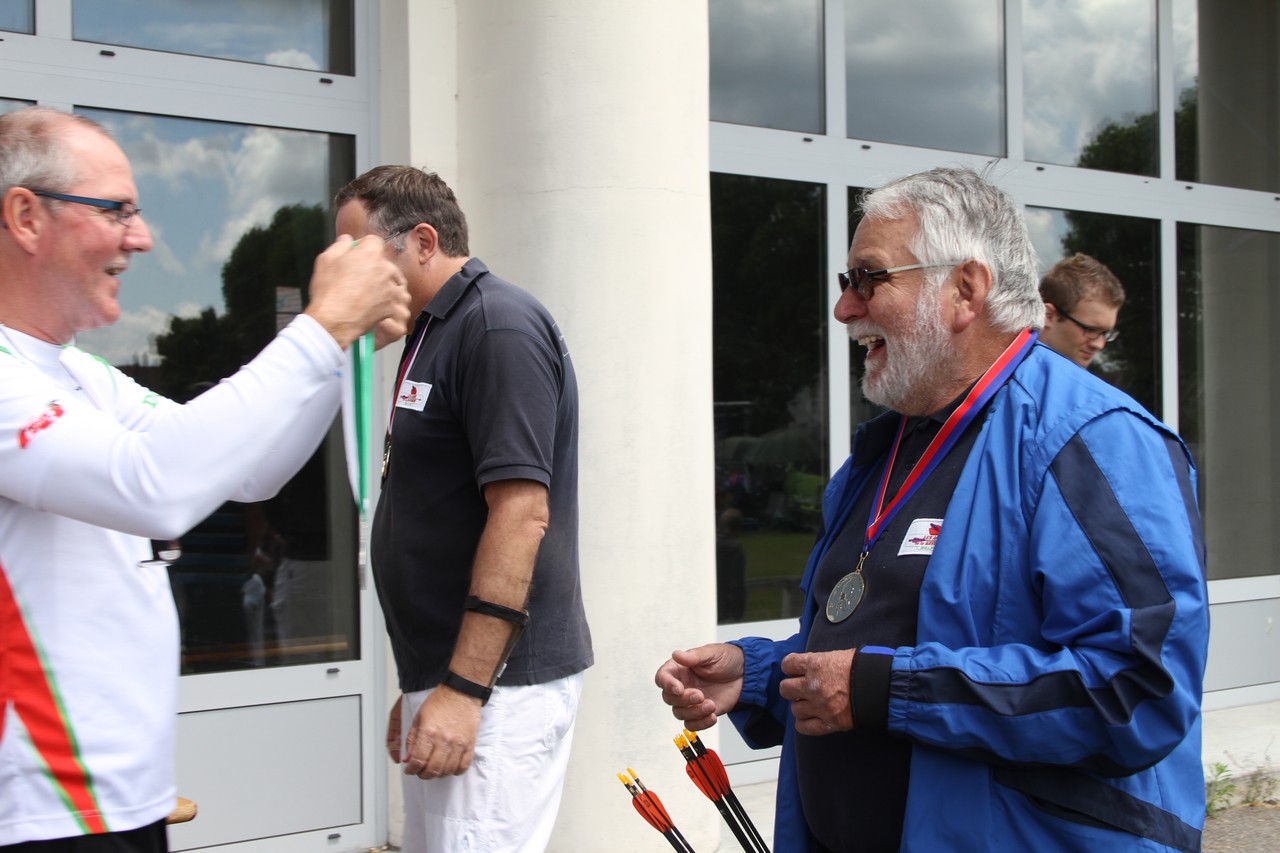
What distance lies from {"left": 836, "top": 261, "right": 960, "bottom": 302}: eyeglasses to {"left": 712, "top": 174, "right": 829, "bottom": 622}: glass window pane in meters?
3.68

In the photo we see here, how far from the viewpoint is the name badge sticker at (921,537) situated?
1.95 metres

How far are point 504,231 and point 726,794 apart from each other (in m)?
2.76

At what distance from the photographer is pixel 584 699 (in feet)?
14.7

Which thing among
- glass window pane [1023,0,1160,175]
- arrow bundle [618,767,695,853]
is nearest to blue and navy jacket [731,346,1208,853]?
arrow bundle [618,767,695,853]

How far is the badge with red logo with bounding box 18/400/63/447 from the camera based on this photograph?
160cm

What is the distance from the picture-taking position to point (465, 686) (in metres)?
2.39

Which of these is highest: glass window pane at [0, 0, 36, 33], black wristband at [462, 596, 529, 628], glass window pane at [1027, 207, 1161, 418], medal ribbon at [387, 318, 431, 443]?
glass window pane at [0, 0, 36, 33]

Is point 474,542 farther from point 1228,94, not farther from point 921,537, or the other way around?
point 1228,94

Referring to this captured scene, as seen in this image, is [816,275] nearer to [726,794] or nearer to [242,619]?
[242,619]

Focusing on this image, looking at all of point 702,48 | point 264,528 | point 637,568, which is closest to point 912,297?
point 637,568

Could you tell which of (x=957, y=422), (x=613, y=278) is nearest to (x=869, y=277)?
(x=957, y=422)

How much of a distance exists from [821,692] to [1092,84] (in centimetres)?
658

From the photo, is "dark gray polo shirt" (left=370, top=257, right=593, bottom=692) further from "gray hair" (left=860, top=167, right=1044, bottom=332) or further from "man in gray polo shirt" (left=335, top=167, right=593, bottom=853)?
"gray hair" (left=860, top=167, right=1044, bottom=332)

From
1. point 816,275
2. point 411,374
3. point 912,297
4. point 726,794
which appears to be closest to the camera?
point 912,297
